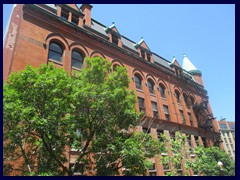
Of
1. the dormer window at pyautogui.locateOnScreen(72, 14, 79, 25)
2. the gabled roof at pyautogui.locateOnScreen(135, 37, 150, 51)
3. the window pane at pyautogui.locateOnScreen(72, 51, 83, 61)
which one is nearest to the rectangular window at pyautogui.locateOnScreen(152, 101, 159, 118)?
the gabled roof at pyautogui.locateOnScreen(135, 37, 150, 51)

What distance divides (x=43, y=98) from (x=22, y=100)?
0.95 meters

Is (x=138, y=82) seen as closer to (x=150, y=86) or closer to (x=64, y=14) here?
(x=150, y=86)

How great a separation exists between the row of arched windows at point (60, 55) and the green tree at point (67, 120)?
282 inches

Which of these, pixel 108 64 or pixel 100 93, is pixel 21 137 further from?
pixel 108 64

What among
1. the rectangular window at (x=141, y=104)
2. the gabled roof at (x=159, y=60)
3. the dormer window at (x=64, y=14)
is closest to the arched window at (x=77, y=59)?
the dormer window at (x=64, y=14)

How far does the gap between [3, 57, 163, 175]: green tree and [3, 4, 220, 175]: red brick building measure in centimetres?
548

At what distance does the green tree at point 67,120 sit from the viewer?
31.0 ft

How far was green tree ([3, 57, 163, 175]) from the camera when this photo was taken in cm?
945

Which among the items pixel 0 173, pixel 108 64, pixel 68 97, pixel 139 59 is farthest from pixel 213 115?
pixel 0 173

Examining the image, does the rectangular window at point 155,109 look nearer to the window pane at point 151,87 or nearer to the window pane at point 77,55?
the window pane at point 151,87

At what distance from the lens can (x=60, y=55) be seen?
18.8 m

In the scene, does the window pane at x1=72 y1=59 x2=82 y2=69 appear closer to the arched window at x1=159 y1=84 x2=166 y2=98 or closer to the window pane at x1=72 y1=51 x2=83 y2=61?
the window pane at x1=72 y1=51 x2=83 y2=61

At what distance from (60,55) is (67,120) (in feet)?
32.8

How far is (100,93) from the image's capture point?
35.7 feet
